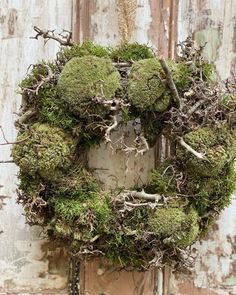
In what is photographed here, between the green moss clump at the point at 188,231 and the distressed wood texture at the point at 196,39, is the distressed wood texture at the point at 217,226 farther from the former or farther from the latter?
the green moss clump at the point at 188,231

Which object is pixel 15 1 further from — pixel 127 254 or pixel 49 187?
pixel 127 254

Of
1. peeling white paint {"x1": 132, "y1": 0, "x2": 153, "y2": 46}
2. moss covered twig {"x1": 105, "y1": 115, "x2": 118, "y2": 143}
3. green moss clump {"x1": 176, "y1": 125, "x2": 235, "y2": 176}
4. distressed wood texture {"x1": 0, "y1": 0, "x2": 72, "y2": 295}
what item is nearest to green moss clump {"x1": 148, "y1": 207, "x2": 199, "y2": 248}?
green moss clump {"x1": 176, "y1": 125, "x2": 235, "y2": 176}

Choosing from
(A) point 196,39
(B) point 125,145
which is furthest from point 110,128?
(A) point 196,39

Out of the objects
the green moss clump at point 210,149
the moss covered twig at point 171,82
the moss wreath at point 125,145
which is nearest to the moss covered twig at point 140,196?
the moss wreath at point 125,145

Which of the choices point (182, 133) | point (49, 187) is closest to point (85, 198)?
point (49, 187)

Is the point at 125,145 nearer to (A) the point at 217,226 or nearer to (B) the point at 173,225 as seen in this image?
(B) the point at 173,225

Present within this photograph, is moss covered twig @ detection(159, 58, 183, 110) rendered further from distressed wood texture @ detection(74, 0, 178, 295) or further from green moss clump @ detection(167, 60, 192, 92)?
distressed wood texture @ detection(74, 0, 178, 295)

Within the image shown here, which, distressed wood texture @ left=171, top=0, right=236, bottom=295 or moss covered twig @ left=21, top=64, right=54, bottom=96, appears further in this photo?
distressed wood texture @ left=171, top=0, right=236, bottom=295
